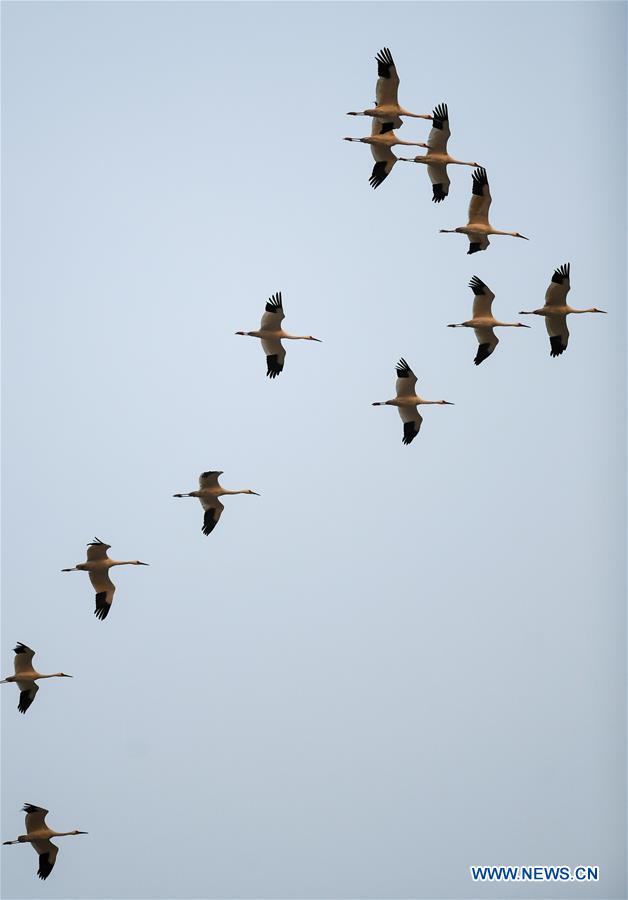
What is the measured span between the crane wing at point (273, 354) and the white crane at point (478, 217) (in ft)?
11.2

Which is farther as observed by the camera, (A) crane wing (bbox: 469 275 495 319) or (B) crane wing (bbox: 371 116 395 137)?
(A) crane wing (bbox: 469 275 495 319)

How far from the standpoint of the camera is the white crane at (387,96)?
30.4 metres

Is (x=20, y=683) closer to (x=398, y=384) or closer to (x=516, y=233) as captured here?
(x=398, y=384)

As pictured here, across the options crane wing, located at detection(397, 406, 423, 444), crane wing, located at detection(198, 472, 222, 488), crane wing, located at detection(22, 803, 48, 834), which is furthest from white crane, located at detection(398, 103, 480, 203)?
crane wing, located at detection(22, 803, 48, 834)

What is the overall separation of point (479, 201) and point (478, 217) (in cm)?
28

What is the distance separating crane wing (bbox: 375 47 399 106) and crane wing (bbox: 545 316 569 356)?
177 inches

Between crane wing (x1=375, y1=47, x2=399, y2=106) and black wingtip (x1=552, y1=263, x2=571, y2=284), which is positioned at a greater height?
crane wing (x1=375, y1=47, x2=399, y2=106)

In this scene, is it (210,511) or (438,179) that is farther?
(210,511)

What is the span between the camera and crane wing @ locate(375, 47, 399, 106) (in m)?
30.2

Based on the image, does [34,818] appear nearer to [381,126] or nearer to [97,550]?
[97,550]

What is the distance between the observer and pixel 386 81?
100 feet

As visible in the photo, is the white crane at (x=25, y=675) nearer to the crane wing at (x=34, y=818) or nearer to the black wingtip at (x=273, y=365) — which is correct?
the crane wing at (x=34, y=818)

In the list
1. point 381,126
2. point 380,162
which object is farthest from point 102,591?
point 381,126

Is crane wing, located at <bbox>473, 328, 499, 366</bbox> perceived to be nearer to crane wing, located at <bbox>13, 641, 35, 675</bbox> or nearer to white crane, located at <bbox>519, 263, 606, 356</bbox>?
white crane, located at <bbox>519, 263, 606, 356</bbox>
